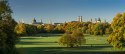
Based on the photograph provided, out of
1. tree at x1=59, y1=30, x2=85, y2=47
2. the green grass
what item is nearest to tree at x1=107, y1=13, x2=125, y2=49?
the green grass

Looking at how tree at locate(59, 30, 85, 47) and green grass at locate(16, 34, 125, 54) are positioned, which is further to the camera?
tree at locate(59, 30, 85, 47)

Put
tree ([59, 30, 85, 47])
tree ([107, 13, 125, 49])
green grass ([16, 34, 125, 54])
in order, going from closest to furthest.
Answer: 1. tree ([107, 13, 125, 49])
2. green grass ([16, 34, 125, 54])
3. tree ([59, 30, 85, 47])

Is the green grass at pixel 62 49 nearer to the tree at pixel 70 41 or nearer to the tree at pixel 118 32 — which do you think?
the tree at pixel 70 41

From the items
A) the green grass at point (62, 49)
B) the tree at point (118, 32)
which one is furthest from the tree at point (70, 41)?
the tree at point (118, 32)

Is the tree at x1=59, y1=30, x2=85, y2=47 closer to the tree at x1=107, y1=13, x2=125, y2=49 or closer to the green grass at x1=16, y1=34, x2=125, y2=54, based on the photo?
the green grass at x1=16, y1=34, x2=125, y2=54

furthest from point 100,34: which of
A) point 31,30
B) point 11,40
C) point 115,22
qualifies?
point 11,40

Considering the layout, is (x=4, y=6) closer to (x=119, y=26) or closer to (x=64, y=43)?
(x=119, y=26)

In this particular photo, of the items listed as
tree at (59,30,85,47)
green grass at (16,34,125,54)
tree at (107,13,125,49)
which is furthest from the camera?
tree at (59,30,85,47)

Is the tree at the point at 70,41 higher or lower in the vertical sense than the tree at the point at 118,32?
lower

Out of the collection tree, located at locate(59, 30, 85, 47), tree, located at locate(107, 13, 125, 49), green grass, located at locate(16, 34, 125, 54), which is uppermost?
tree, located at locate(107, 13, 125, 49)
